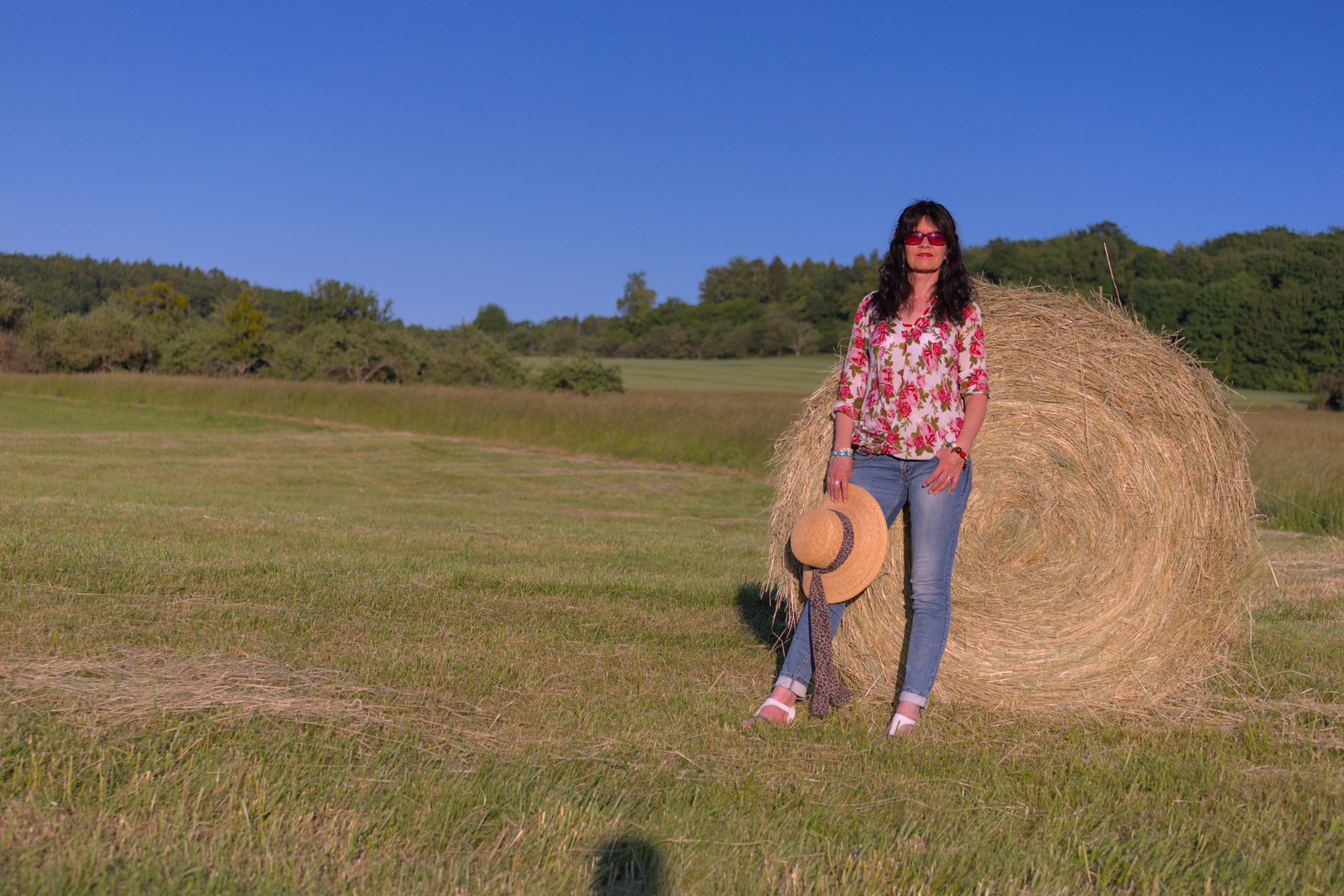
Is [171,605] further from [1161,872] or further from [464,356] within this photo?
[464,356]

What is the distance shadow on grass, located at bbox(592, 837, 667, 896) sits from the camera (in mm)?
2721

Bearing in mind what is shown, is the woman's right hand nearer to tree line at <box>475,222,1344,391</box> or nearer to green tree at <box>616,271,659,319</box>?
tree line at <box>475,222,1344,391</box>

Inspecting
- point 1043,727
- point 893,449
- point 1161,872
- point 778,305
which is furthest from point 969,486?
point 778,305

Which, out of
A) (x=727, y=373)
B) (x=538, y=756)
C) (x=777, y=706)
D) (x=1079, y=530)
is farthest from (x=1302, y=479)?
(x=727, y=373)

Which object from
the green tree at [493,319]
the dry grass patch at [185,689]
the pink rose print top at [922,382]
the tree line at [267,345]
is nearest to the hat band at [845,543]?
the pink rose print top at [922,382]

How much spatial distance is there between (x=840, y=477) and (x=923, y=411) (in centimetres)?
44

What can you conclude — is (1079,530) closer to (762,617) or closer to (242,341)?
(762,617)

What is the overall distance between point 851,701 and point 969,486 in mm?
1101

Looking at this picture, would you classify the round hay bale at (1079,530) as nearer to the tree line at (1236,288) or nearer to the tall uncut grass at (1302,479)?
the tall uncut grass at (1302,479)

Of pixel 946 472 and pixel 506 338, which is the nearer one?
pixel 946 472

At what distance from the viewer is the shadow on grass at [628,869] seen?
272 centimetres

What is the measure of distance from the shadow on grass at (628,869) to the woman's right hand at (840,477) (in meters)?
1.87

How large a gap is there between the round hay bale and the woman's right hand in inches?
19.7

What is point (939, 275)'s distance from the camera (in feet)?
14.0
